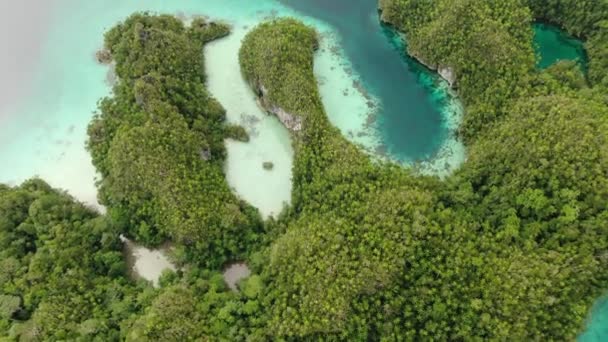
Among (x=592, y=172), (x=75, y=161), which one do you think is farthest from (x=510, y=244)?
(x=75, y=161)

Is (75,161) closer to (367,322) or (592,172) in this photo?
(367,322)

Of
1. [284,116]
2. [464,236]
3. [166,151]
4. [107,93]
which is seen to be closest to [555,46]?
[464,236]

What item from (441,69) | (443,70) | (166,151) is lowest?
(166,151)

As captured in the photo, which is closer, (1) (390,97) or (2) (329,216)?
(2) (329,216)

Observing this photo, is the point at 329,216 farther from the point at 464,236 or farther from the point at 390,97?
the point at 390,97

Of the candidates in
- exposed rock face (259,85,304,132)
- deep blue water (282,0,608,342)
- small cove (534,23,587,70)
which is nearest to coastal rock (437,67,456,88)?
deep blue water (282,0,608,342)

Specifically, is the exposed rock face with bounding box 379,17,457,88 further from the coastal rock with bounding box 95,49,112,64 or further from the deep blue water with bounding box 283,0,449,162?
the coastal rock with bounding box 95,49,112,64
